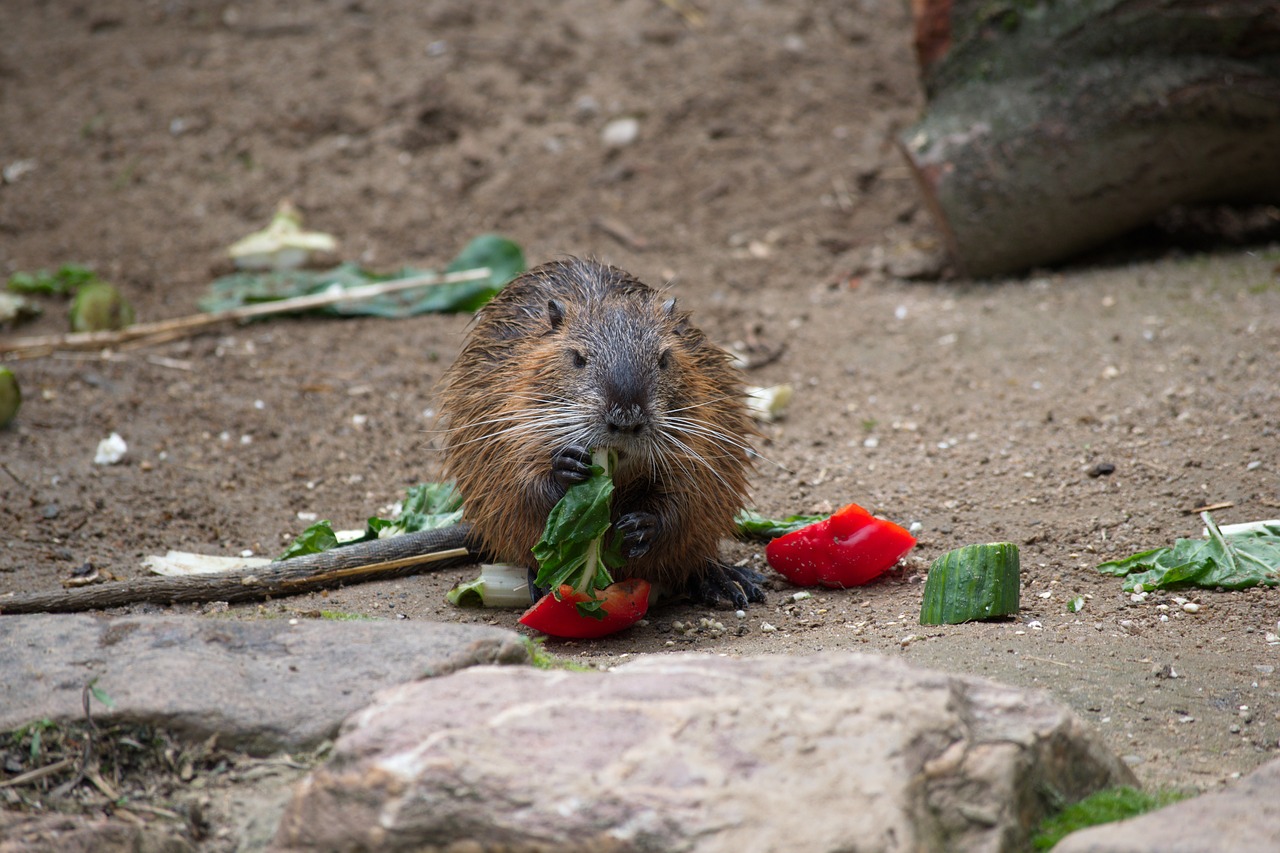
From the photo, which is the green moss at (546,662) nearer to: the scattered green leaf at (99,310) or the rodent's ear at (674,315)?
the rodent's ear at (674,315)

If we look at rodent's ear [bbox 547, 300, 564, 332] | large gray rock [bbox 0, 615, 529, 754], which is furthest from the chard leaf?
large gray rock [bbox 0, 615, 529, 754]

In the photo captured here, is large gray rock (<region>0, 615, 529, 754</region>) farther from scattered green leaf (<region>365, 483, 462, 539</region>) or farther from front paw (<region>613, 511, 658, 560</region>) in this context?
scattered green leaf (<region>365, 483, 462, 539</region>)

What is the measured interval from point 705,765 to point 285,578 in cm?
246

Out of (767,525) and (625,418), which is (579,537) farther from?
(767,525)

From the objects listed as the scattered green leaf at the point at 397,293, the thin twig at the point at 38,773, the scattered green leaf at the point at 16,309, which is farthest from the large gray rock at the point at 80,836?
the scattered green leaf at the point at 16,309

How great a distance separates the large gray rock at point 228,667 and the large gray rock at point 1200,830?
149 cm

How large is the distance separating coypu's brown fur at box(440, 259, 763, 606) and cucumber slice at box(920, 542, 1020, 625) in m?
0.82

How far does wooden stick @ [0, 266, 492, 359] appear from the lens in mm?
6797

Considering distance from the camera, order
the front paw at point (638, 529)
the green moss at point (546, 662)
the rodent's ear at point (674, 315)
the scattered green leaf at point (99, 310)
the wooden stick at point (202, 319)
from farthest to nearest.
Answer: the scattered green leaf at point (99, 310) < the wooden stick at point (202, 319) < the rodent's ear at point (674, 315) < the front paw at point (638, 529) < the green moss at point (546, 662)

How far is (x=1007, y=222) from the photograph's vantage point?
688 centimetres

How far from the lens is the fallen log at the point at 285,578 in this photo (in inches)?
157

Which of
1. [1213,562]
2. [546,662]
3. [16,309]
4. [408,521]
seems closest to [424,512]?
[408,521]

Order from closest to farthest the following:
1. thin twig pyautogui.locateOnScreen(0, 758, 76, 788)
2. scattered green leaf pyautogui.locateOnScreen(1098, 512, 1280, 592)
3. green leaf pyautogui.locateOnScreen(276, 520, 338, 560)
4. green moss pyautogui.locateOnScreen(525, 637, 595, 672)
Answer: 1. thin twig pyautogui.locateOnScreen(0, 758, 76, 788)
2. green moss pyautogui.locateOnScreen(525, 637, 595, 672)
3. scattered green leaf pyautogui.locateOnScreen(1098, 512, 1280, 592)
4. green leaf pyautogui.locateOnScreen(276, 520, 338, 560)

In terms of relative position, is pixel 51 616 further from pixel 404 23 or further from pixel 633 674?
pixel 404 23
